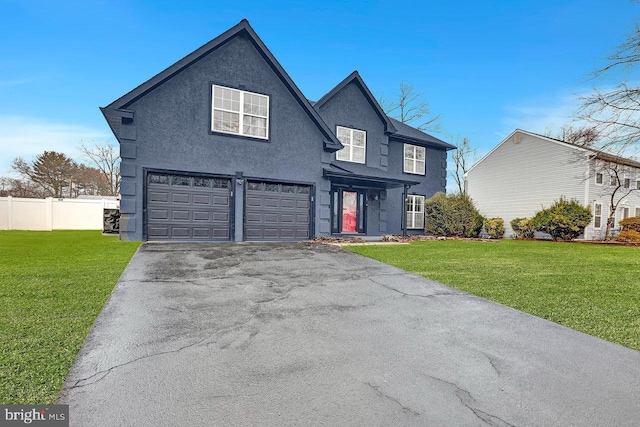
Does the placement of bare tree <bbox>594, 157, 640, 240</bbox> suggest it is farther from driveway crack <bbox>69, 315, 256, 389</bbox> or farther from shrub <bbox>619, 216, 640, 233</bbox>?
driveway crack <bbox>69, 315, 256, 389</bbox>

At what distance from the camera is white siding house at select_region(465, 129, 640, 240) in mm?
19734

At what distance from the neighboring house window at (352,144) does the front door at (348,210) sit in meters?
1.69

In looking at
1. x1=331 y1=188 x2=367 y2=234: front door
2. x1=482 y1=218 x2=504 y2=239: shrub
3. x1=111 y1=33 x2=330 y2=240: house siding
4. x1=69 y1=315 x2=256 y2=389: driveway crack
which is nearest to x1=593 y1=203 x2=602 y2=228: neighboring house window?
x1=482 y1=218 x2=504 y2=239: shrub

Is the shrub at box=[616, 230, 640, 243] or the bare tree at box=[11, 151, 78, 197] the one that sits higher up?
the bare tree at box=[11, 151, 78, 197]

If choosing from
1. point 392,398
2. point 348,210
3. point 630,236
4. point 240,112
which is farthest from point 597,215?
point 392,398

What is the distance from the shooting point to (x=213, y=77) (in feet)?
38.0

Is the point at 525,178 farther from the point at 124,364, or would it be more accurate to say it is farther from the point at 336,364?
the point at 124,364

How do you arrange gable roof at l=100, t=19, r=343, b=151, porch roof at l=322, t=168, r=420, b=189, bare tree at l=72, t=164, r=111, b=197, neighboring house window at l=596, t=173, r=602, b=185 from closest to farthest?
gable roof at l=100, t=19, r=343, b=151, porch roof at l=322, t=168, r=420, b=189, neighboring house window at l=596, t=173, r=602, b=185, bare tree at l=72, t=164, r=111, b=197

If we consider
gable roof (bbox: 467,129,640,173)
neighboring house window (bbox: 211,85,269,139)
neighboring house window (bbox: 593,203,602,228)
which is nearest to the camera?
neighboring house window (bbox: 211,85,269,139)

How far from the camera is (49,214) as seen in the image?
19172 mm

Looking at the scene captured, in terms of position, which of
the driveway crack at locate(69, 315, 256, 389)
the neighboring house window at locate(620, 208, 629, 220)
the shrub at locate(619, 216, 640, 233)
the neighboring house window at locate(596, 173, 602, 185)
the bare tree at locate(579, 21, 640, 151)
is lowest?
the driveway crack at locate(69, 315, 256, 389)

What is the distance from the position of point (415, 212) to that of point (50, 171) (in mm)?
40509

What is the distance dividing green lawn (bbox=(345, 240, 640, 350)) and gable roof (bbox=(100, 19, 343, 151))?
19.9ft

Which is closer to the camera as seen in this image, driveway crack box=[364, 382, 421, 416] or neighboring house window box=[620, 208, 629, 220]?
driveway crack box=[364, 382, 421, 416]
